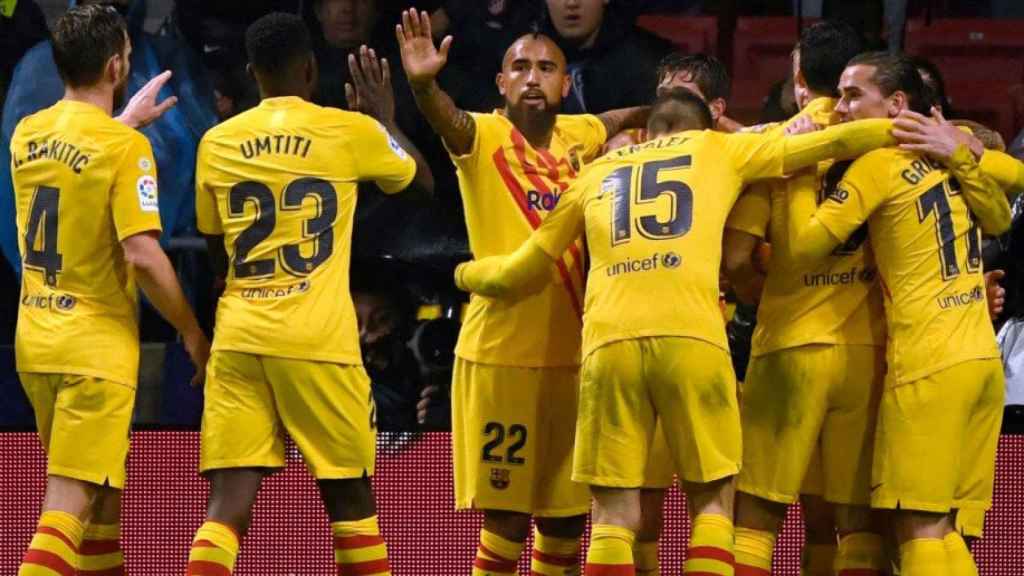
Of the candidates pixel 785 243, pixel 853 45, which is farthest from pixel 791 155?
pixel 853 45

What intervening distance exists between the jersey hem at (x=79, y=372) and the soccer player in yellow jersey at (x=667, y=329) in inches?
56.6

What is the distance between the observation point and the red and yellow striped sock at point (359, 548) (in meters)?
5.95

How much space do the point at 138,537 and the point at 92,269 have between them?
6.72 feet

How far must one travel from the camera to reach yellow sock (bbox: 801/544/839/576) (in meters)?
6.40

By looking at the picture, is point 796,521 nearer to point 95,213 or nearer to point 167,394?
point 167,394

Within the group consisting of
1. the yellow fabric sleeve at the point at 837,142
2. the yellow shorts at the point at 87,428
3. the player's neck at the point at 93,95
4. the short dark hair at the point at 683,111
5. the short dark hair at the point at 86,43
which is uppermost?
the short dark hair at the point at 86,43

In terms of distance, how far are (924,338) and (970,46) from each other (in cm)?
245

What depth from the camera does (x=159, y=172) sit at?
784 centimetres

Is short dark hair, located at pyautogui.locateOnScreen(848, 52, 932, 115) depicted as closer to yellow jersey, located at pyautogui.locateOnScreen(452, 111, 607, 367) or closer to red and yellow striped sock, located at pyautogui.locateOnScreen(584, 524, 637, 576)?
yellow jersey, located at pyautogui.locateOnScreen(452, 111, 607, 367)

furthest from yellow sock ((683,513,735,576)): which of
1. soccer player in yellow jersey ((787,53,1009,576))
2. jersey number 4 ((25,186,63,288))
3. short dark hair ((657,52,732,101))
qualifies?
jersey number 4 ((25,186,63,288))

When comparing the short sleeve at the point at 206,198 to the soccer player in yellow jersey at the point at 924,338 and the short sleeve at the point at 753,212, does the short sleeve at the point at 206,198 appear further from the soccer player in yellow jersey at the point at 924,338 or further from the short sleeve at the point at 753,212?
the soccer player in yellow jersey at the point at 924,338

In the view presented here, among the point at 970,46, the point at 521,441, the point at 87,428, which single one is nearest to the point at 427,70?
the point at 521,441

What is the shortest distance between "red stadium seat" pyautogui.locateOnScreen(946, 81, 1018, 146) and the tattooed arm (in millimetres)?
2481

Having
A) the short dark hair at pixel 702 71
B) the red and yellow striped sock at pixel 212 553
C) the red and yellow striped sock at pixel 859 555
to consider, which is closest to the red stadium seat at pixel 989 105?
the short dark hair at pixel 702 71
